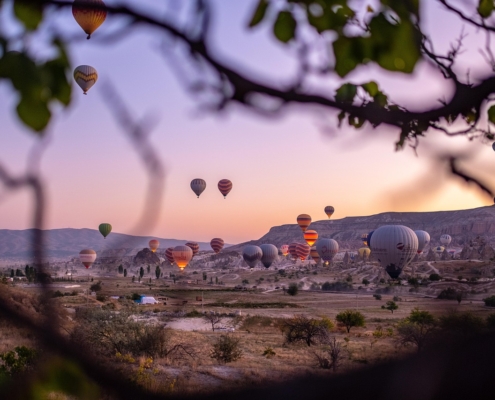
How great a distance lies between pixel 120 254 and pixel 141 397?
1.06 feet

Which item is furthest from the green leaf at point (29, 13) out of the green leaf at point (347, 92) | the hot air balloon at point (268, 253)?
the hot air balloon at point (268, 253)

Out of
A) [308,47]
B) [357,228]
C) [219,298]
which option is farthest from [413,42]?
[357,228]

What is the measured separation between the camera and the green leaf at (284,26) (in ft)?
5.18

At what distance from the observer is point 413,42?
4.58 feet

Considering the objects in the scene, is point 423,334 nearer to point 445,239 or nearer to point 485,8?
point 485,8

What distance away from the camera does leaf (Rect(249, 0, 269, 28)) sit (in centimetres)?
146

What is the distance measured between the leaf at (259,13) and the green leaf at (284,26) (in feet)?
0.34

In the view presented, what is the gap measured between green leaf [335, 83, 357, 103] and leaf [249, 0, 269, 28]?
0.52 meters

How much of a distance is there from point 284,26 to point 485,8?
3.77 feet

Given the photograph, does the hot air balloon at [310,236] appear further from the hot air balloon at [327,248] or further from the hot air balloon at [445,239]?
the hot air balloon at [445,239]

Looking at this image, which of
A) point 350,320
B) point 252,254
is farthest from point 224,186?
point 252,254

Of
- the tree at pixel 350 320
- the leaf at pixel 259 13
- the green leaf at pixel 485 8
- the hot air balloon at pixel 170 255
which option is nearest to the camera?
the leaf at pixel 259 13

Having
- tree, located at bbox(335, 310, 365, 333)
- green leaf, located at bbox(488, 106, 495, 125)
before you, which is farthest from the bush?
green leaf, located at bbox(488, 106, 495, 125)

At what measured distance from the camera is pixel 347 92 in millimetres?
1939
